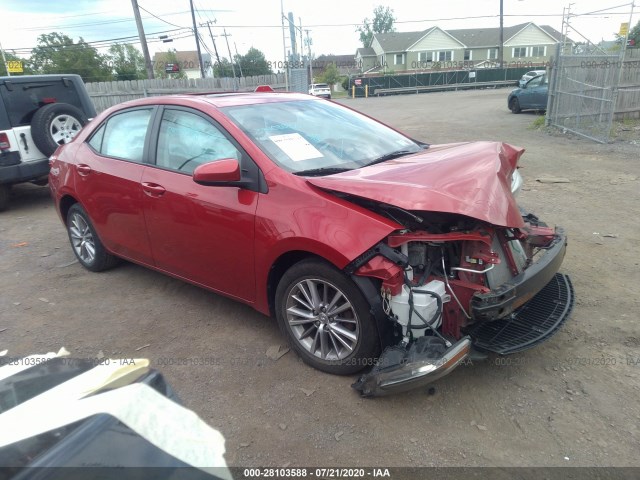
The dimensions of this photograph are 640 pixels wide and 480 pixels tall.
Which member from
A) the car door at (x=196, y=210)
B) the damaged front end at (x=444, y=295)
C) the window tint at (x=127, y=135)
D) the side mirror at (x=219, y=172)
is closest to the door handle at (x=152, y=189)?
the car door at (x=196, y=210)

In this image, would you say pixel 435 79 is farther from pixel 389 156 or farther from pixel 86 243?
pixel 389 156

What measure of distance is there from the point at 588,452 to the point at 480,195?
4.65ft

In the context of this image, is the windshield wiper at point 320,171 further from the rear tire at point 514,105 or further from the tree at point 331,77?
the tree at point 331,77

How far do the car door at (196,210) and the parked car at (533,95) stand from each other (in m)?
16.0

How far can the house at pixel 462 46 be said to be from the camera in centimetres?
6278

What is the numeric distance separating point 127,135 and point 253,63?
48820mm

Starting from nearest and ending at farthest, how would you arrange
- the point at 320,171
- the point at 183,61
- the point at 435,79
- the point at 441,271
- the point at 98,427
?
the point at 98,427
the point at 441,271
the point at 320,171
the point at 435,79
the point at 183,61

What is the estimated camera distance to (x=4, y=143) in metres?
7.24

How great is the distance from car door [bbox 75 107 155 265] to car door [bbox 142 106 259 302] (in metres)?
0.17

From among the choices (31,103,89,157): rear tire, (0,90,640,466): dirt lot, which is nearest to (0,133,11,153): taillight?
(31,103,89,157): rear tire

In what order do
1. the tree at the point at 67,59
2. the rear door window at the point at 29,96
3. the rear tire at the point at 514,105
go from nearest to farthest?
the rear door window at the point at 29,96 < the rear tire at the point at 514,105 < the tree at the point at 67,59

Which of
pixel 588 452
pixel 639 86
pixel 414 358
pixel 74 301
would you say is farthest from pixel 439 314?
pixel 639 86

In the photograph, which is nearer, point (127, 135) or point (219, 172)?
point (219, 172)

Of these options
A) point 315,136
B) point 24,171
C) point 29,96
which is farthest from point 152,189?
point 29,96
